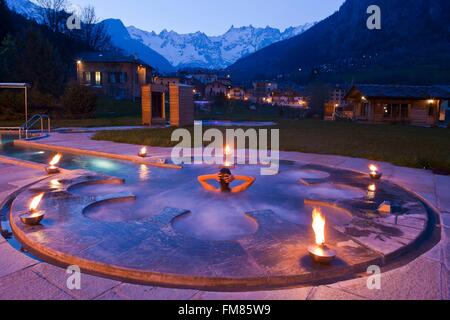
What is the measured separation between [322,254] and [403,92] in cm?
4049

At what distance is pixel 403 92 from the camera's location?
38.8 m

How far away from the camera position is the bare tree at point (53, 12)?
6412 cm

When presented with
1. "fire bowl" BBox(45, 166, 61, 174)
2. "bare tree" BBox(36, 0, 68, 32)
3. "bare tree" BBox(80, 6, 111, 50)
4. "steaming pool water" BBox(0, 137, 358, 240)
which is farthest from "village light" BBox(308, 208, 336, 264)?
"bare tree" BBox(36, 0, 68, 32)

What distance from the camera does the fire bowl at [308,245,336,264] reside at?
3.90 meters

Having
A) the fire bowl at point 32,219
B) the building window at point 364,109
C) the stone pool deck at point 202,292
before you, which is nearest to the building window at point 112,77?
the building window at point 364,109

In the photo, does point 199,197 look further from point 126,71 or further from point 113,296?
point 126,71

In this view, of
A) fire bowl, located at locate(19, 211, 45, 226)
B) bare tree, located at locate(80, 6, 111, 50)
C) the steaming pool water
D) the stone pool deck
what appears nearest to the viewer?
the stone pool deck

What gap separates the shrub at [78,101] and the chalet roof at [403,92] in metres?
28.6

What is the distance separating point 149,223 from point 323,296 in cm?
280

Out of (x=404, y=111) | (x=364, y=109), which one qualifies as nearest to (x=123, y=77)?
Answer: (x=364, y=109)

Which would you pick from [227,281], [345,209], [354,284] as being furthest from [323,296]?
[345,209]

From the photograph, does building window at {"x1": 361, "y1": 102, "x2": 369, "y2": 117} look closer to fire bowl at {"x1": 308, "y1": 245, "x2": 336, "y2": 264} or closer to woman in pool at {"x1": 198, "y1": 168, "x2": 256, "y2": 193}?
woman in pool at {"x1": 198, "y1": 168, "x2": 256, "y2": 193}

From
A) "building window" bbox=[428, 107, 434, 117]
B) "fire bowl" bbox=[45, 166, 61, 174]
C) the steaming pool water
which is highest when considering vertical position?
"building window" bbox=[428, 107, 434, 117]

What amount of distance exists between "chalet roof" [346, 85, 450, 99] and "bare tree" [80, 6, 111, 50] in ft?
167
